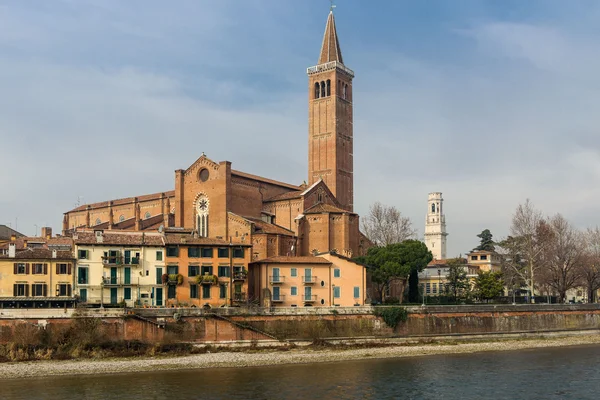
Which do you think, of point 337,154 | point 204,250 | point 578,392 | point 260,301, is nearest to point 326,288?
point 260,301

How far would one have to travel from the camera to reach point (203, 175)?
269ft

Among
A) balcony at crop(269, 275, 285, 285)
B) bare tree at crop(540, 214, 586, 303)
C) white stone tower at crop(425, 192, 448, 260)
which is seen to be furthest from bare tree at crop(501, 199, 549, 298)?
white stone tower at crop(425, 192, 448, 260)

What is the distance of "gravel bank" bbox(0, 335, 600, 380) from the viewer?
4347cm

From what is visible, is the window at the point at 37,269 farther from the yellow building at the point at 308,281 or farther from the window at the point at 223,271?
the yellow building at the point at 308,281

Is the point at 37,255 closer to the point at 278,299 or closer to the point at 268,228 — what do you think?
the point at 278,299

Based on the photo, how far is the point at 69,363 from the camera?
45031mm

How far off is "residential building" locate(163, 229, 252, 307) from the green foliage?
36.2 feet

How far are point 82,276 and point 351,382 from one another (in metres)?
24.2

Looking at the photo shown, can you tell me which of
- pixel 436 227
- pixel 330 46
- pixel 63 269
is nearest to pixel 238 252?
pixel 63 269

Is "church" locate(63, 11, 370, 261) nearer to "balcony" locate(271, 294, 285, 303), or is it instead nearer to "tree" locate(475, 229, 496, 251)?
"balcony" locate(271, 294, 285, 303)

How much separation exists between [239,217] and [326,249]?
10232 millimetres

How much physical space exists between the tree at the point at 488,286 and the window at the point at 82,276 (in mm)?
42095

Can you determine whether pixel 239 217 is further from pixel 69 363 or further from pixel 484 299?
pixel 69 363

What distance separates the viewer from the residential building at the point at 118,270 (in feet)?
177
